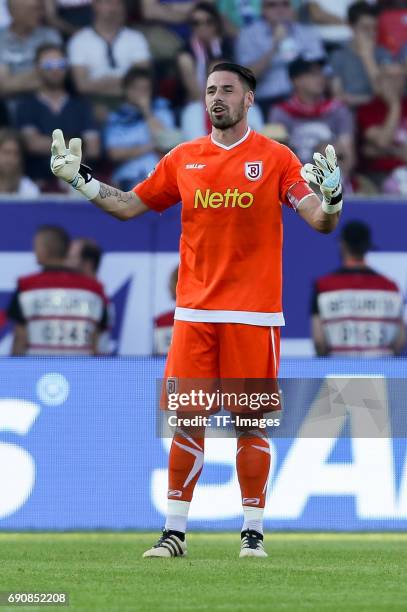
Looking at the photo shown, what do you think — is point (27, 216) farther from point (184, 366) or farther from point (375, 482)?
point (184, 366)

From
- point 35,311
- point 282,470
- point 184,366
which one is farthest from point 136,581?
point 35,311

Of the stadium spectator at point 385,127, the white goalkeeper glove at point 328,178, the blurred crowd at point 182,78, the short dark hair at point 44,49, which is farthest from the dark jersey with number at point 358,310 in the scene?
the white goalkeeper glove at point 328,178

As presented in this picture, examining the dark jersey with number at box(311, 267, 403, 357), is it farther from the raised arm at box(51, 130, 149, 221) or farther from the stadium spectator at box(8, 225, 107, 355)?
the raised arm at box(51, 130, 149, 221)

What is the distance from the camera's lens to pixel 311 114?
13.9 m

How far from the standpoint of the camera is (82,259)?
445 inches

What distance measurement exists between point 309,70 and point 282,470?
634cm

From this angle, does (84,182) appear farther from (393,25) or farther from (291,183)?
(393,25)

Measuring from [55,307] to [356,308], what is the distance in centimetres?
244

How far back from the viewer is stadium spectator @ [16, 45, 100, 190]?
1338cm

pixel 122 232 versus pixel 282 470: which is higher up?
pixel 122 232

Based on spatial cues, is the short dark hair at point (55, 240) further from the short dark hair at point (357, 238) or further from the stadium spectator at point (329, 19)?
the stadium spectator at point (329, 19)

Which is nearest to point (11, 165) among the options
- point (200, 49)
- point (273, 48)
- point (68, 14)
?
point (68, 14)

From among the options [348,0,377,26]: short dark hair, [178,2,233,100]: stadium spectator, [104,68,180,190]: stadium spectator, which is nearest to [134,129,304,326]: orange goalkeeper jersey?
[104,68,180,190]: stadium spectator

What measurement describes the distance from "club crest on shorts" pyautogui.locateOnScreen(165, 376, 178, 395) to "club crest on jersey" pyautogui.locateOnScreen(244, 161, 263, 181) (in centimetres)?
103
